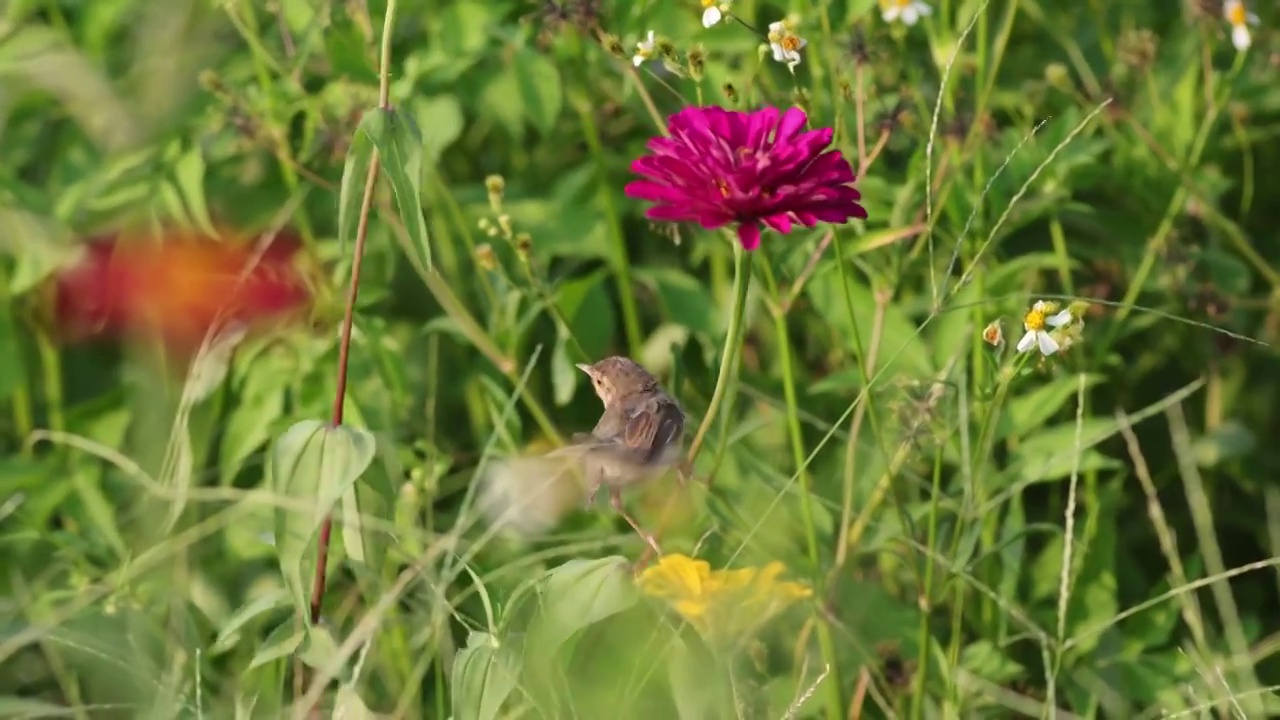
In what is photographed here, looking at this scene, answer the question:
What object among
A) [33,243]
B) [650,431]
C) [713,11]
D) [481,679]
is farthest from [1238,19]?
[33,243]

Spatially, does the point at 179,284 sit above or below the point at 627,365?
below

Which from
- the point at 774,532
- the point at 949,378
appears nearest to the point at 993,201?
the point at 949,378

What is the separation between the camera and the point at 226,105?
1.81m

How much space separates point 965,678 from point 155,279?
913 millimetres

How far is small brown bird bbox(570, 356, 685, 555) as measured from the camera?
1.17 m

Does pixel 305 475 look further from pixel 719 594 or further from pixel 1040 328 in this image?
pixel 1040 328

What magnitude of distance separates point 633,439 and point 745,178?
0.60 ft

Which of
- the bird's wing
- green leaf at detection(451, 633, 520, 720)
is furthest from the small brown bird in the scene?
green leaf at detection(451, 633, 520, 720)

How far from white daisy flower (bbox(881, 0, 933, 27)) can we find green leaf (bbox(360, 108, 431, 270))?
58cm

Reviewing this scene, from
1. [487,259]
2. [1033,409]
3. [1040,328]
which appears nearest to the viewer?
[1040,328]

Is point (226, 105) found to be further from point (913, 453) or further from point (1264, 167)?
point (1264, 167)

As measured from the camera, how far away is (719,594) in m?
1.15

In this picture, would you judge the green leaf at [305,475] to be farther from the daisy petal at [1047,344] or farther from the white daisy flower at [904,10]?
the white daisy flower at [904,10]

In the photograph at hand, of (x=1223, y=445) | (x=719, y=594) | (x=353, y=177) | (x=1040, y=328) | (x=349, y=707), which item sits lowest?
(x=1223, y=445)
